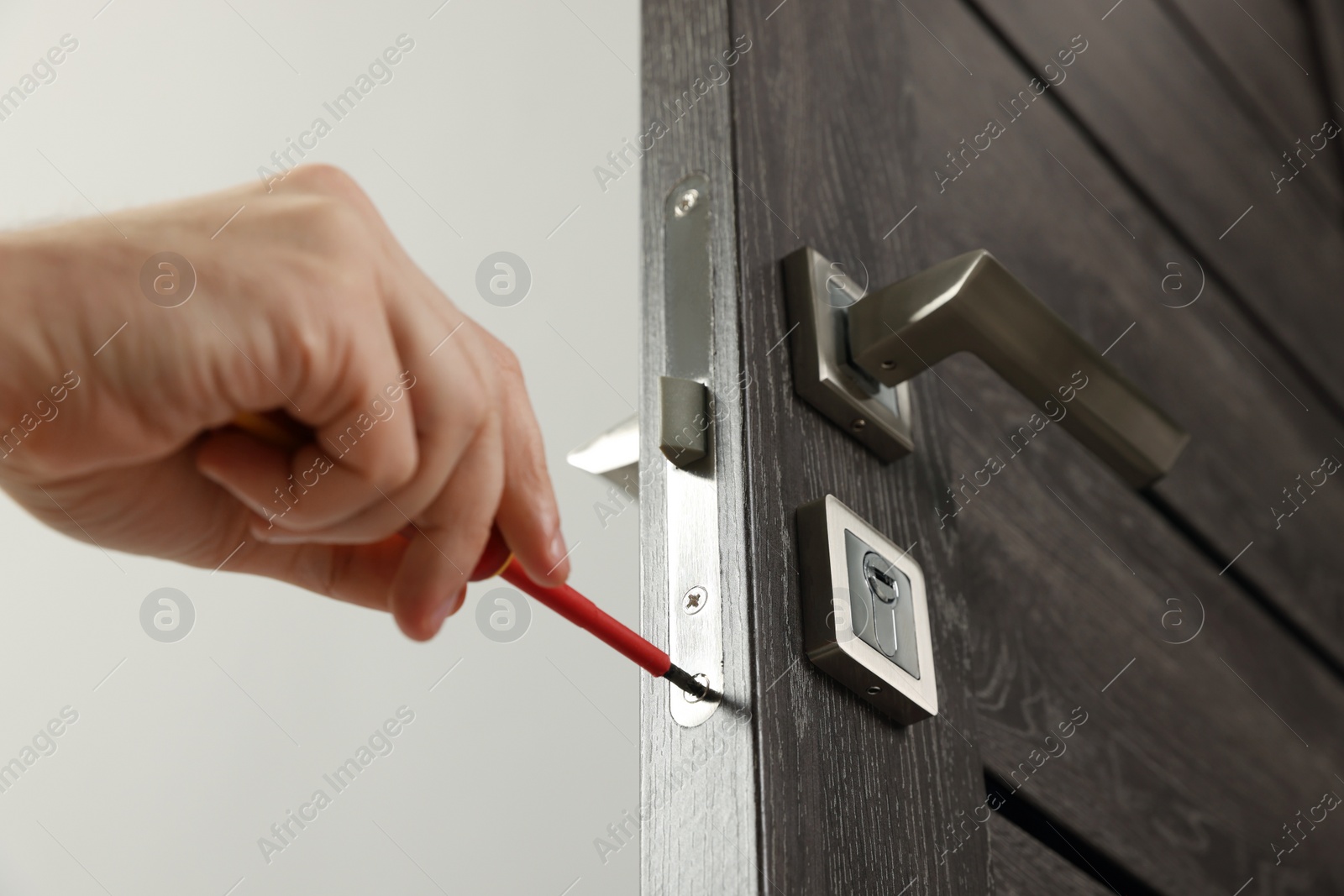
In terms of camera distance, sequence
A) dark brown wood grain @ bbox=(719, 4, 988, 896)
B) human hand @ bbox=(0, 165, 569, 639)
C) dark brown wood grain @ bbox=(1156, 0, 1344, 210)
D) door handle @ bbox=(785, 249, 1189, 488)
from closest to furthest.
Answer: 1. human hand @ bbox=(0, 165, 569, 639)
2. dark brown wood grain @ bbox=(719, 4, 988, 896)
3. door handle @ bbox=(785, 249, 1189, 488)
4. dark brown wood grain @ bbox=(1156, 0, 1344, 210)

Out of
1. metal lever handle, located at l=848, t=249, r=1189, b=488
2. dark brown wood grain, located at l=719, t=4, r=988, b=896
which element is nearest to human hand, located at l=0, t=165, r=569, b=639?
dark brown wood grain, located at l=719, t=4, r=988, b=896

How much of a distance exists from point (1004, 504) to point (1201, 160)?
2.35ft

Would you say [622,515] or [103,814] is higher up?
[622,515]

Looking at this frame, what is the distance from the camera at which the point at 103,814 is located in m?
0.48

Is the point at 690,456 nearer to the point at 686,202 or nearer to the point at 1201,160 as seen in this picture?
the point at 686,202

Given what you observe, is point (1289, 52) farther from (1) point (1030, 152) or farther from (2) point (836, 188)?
(2) point (836, 188)

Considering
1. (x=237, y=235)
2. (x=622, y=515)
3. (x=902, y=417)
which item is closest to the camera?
(x=237, y=235)

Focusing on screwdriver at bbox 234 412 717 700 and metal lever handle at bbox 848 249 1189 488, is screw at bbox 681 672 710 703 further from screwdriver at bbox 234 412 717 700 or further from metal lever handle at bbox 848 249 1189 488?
metal lever handle at bbox 848 249 1189 488

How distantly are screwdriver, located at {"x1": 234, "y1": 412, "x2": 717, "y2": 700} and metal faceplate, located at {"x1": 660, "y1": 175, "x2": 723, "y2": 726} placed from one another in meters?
0.01

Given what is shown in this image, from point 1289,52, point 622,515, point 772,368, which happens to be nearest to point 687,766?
point 772,368

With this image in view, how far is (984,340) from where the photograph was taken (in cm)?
49

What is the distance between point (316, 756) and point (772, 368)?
0.30 m

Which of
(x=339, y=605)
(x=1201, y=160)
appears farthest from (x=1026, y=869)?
(x=1201, y=160)

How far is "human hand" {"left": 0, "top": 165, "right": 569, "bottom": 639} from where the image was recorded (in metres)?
0.26
